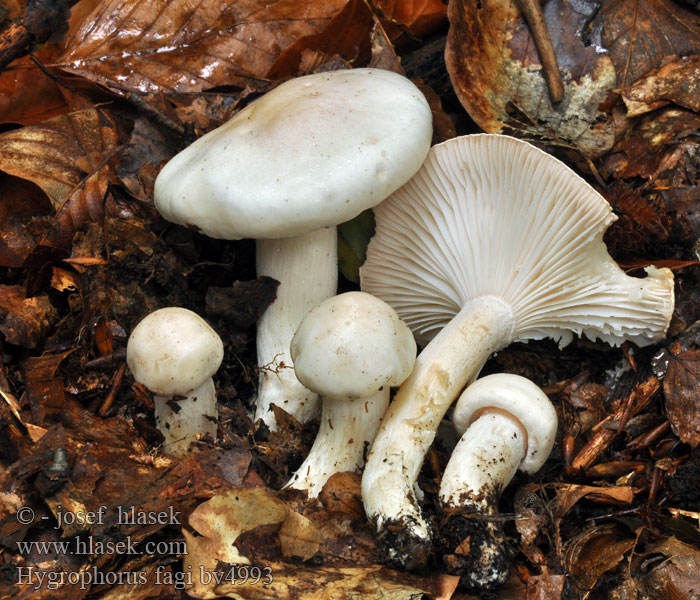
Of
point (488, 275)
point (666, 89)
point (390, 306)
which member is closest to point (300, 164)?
point (390, 306)

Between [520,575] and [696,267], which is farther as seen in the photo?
[696,267]

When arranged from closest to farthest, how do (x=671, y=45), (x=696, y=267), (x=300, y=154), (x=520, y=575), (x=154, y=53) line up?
(x=520, y=575) < (x=300, y=154) < (x=696, y=267) < (x=671, y=45) < (x=154, y=53)

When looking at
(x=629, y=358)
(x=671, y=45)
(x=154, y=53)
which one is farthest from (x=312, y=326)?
(x=671, y=45)

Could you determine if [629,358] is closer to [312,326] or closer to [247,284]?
[312,326]

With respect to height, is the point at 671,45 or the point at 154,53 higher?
the point at 154,53

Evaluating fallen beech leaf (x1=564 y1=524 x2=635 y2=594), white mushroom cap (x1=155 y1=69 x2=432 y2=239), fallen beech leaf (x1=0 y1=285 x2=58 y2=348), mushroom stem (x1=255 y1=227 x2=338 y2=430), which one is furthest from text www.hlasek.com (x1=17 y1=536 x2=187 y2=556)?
fallen beech leaf (x1=564 y1=524 x2=635 y2=594)

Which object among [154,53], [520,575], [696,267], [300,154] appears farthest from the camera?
[154,53]

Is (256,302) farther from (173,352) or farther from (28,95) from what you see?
(28,95)

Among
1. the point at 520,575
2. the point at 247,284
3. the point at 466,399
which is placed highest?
the point at 247,284
